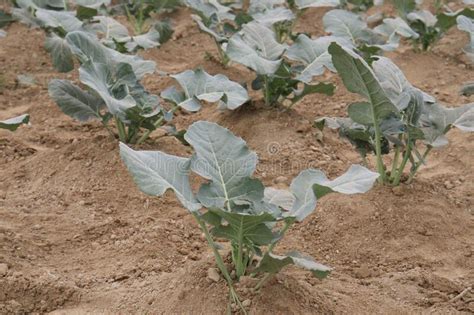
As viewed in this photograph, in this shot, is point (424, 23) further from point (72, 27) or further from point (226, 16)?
point (72, 27)

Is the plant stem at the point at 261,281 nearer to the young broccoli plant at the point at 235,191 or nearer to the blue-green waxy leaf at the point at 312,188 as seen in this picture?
the young broccoli plant at the point at 235,191

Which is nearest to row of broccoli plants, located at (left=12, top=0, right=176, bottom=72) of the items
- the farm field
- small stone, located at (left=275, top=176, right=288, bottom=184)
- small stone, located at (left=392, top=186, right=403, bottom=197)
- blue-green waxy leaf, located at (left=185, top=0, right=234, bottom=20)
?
blue-green waxy leaf, located at (left=185, top=0, right=234, bottom=20)

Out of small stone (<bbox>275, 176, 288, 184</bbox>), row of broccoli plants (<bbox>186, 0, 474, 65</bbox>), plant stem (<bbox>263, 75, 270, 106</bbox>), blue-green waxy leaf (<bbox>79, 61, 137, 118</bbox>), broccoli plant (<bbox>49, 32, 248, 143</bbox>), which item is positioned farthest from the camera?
row of broccoli plants (<bbox>186, 0, 474, 65</bbox>)

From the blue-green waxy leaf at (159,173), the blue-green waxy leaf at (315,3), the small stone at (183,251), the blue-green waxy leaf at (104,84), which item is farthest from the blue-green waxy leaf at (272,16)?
the blue-green waxy leaf at (159,173)

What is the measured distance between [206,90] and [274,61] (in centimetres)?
43

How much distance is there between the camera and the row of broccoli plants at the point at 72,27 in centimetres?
432

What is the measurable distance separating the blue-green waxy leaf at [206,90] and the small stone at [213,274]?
115 cm

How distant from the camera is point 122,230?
3156 millimetres

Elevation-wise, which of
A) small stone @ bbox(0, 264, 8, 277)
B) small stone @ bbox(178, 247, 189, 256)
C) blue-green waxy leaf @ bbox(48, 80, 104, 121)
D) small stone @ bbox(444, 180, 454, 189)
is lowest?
small stone @ bbox(444, 180, 454, 189)

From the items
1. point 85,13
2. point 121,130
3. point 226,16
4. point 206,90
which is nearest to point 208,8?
point 226,16

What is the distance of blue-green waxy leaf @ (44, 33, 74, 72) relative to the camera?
430 centimetres

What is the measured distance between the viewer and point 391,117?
3.27 metres

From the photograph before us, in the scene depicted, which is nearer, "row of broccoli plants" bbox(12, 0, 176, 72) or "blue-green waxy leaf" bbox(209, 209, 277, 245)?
"blue-green waxy leaf" bbox(209, 209, 277, 245)

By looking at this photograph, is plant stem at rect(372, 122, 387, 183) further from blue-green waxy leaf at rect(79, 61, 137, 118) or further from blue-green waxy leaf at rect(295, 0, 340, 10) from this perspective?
blue-green waxy leaf at rect(295, 0, 340, 10)
